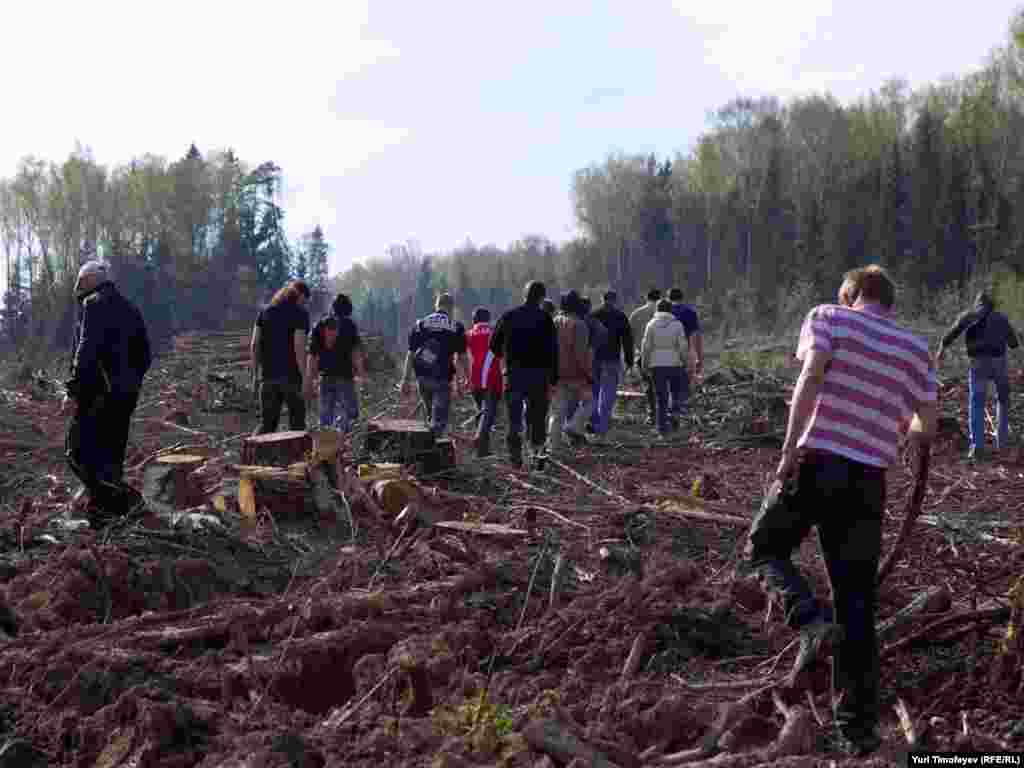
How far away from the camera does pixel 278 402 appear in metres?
9.91

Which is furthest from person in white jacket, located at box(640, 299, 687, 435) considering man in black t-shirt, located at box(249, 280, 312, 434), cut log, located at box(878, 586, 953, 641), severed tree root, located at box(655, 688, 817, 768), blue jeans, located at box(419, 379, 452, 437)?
severed tree root, located at box(655, 688, 817, 768)

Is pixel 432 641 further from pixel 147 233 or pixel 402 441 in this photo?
pixel 147 233

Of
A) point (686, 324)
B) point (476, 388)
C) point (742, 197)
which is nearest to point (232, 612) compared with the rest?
point (476, 388)

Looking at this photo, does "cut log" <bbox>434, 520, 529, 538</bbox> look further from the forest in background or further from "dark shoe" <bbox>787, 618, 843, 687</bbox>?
the forest in background

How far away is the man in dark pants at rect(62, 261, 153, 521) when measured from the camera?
6.90 metres

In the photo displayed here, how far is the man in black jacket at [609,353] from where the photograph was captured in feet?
43.0

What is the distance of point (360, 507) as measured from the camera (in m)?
7.97

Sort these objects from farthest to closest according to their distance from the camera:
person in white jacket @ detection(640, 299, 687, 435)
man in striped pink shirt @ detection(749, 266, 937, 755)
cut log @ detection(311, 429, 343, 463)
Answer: person in white jacket @ detection(640, 299, 687, 435), cut log @ detection(311, 429, 343, 463), man in striped pink shirt @ detection(749, 266, 937, 755)

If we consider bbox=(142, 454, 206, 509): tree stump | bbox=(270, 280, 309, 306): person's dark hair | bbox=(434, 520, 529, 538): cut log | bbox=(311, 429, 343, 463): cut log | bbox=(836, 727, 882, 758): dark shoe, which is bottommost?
bbox=(836, 727, 882, 758): dark shoe

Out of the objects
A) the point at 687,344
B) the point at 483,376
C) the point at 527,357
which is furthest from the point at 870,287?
the point at 687,344

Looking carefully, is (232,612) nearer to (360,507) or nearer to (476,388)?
(360,507)

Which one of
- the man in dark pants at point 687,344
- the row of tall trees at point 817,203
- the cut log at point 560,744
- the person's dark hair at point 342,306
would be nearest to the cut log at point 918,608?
the cut log at point 560,744

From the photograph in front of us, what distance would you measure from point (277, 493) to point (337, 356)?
3.57m

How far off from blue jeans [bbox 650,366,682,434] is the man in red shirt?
7.54 feet
